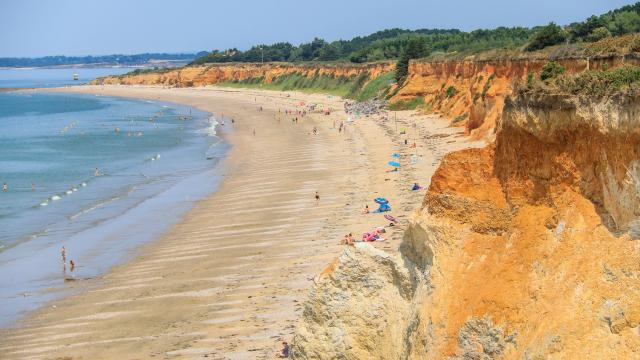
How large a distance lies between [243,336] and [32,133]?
7790cm

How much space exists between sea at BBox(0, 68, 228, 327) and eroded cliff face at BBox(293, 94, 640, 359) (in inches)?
605

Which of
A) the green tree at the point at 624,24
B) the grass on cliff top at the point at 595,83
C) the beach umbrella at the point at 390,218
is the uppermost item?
the grass on cliff top at the point at 595,83

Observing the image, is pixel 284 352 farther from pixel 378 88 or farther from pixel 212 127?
pixel 378 88

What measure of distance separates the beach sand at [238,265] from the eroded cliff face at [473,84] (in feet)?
8.35

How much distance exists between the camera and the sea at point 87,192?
28469 millimetres

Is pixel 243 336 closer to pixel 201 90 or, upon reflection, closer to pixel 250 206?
pixel 250 206

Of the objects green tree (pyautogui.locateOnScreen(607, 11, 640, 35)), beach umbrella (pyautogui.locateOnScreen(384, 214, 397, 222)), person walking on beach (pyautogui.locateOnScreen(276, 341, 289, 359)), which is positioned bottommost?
beach umbrella (pyautogui.locateOnScreen(384, 214, 397, 222))

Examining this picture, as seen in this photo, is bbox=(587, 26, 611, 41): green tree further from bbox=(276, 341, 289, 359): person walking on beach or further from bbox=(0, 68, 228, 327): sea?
bbox=(276, 341, 289, 359): person walking on beach

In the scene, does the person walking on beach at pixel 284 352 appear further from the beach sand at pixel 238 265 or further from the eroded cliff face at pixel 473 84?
the eroded cliff face at pixel 473 84

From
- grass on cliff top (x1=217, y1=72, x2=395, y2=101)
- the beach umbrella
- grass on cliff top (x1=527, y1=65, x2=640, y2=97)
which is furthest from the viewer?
grass on cliff top (x1=217, y1=72, x2=395, y2=101)

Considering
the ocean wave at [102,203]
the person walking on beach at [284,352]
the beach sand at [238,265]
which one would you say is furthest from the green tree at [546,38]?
the person walking on beach at [284,352]

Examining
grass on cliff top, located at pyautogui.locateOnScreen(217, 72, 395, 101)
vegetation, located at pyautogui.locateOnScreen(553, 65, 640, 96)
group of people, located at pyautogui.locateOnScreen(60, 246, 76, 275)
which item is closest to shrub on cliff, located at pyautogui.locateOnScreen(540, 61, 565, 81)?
vegetation, located at pyautogui.locateOnScreen(553, 65, 640, 96)

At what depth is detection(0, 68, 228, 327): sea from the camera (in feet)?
93.4

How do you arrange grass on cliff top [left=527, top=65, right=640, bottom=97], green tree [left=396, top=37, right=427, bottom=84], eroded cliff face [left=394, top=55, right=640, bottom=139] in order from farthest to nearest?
green tree [left=396, top=37, right=427, bottom=84] < eroded cliff face [left=394, top=55, right=640, bottom=139] < grass on cliff top [left=527, top=65, right=640, bottom=97]
